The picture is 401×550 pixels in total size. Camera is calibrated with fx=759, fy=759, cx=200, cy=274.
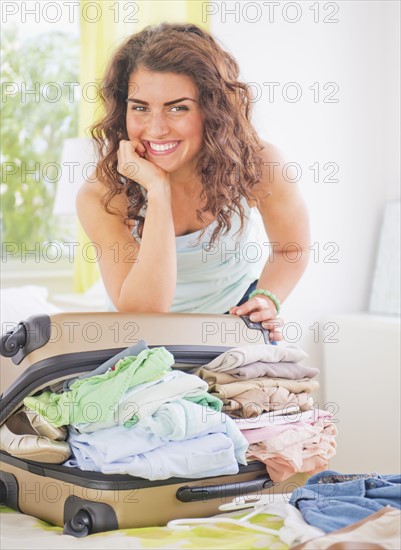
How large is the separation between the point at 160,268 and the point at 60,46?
184 centimetres

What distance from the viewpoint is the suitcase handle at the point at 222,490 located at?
3.99 feet

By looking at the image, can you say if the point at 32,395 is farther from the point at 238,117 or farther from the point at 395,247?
the point at 395,247

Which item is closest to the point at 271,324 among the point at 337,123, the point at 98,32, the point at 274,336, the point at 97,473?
the point at 274,336

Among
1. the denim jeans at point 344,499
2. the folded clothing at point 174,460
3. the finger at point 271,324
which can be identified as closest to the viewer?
the denim jeans at point 344,499

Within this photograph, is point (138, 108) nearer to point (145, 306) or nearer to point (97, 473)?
point (145, 306)

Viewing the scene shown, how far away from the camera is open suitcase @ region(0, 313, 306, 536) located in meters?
1.17

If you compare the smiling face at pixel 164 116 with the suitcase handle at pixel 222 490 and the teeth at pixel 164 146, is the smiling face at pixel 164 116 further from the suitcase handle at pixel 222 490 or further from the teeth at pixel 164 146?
the suitcase handle at pixel 222 490

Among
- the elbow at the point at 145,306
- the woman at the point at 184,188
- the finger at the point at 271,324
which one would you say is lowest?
the finger at the point at 271,324

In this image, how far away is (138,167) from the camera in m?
1.78

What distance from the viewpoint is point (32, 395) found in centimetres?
130

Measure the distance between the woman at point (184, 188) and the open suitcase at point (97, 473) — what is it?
10.8 inches

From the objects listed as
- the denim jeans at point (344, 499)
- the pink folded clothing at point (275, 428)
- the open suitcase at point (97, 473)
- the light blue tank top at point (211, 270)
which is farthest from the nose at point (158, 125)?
the denim jeans at point (344, 499)

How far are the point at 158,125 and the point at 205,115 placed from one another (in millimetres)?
121

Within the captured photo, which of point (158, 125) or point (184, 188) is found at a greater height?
point (158, 125)
